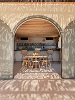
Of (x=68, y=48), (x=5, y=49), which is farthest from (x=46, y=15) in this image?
(x=5, y=49)

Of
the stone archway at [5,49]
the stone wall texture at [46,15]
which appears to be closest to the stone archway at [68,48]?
the stone wall texture at [46,15]

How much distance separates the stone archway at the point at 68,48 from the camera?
5.09 meters

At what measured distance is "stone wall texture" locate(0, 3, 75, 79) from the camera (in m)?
5.01

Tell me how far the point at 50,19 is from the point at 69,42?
128 cm

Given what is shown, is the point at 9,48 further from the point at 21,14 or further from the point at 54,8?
the point at 54,8

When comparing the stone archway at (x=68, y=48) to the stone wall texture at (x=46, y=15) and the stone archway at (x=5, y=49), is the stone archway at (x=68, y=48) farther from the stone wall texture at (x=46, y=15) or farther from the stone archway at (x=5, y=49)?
the stone archway at (x=5, y=49)

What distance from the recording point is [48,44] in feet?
42.0

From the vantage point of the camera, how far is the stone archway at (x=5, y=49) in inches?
196

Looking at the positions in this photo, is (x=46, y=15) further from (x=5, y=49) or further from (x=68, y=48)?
(x=5, y=49)

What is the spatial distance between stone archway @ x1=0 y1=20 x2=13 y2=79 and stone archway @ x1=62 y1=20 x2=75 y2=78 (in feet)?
7.42

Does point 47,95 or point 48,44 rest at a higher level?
point 48,44

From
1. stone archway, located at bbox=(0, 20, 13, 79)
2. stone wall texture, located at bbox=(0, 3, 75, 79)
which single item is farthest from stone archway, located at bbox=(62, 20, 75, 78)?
stone archway, located at bbox=(0, 20, 13, 79)

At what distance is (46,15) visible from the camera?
5.12 metres

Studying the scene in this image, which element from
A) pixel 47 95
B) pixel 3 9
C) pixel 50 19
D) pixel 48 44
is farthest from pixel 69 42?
pixel 48 44
